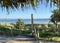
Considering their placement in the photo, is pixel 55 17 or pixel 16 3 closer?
pixel 16 3

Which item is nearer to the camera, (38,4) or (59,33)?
(38,4)

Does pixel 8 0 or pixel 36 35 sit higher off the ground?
pixel 8 0

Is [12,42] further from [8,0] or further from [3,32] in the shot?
[8,0]

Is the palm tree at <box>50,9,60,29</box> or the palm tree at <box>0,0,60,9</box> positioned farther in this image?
the palm tree at <box>50,9,60,29</box>

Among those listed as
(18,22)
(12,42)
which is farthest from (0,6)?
(18,22)

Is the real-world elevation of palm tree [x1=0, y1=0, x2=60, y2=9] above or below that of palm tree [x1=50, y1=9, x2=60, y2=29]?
above

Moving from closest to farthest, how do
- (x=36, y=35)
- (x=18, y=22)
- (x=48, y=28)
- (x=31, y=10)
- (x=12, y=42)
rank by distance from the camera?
(x=31, y=10), (x=12, y=42), (x=36, y=35), (x=48, y=28), (x=18, y=22)

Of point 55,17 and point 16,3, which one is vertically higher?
point 16,3

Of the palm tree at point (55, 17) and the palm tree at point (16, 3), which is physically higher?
the palm tree at point (16, 3)

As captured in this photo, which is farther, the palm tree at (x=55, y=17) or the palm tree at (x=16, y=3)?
the palm tree at (x=55, y=17)

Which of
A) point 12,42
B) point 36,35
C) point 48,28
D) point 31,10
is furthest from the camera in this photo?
point 48,28

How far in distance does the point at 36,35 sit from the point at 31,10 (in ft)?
20.0

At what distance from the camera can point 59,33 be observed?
741cm

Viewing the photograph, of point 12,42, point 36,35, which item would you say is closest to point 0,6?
point 12,42
